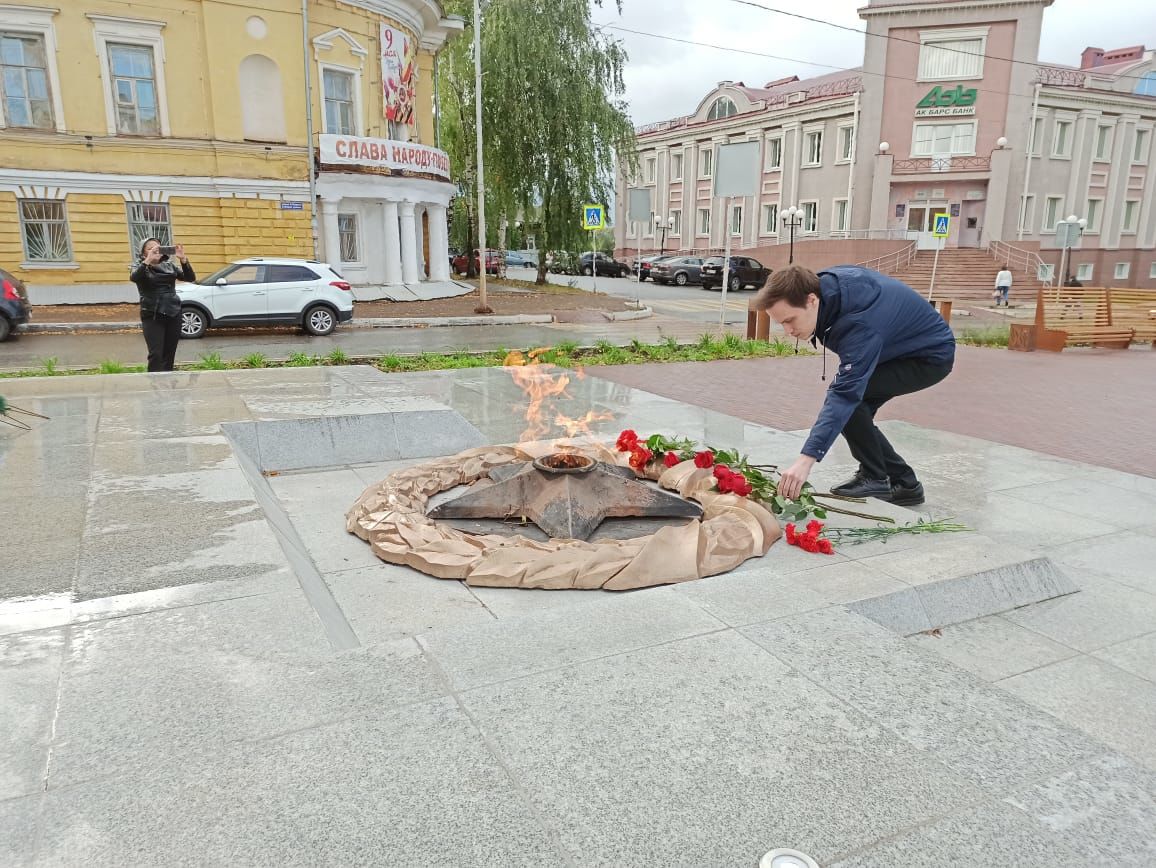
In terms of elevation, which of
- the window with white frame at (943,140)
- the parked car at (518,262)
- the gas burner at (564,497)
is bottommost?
the gas burner at (564,497)

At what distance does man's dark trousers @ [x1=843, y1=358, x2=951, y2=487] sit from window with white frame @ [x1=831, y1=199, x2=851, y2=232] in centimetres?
3914

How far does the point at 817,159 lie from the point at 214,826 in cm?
4623

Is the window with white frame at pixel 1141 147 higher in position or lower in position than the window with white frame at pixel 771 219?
higher

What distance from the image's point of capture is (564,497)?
15.6 feet

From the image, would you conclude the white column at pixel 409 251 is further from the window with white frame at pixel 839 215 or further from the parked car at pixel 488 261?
the window with white frame at pixel 839 215

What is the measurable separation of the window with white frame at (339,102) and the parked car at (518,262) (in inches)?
1203

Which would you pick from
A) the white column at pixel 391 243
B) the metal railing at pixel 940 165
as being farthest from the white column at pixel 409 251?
the metal railing at pixel 940 165

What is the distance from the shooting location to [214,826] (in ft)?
6.45

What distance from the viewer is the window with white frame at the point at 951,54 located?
124ft

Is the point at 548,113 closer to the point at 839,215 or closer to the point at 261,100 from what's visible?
the point at 261,100

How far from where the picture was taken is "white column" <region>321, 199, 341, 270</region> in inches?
997

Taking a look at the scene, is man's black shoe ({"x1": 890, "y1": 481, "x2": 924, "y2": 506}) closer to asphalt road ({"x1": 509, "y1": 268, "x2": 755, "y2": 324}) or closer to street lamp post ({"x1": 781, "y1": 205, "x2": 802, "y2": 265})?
asphalt road ({"x1": 509, "y1": 268, "x2": 755, "y2": 324})

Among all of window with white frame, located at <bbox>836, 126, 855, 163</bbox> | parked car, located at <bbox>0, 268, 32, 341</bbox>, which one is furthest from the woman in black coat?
window with white frame, located at <bbox>836, 126, 855, 163</bbox>

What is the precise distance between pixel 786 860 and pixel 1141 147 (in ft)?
175
